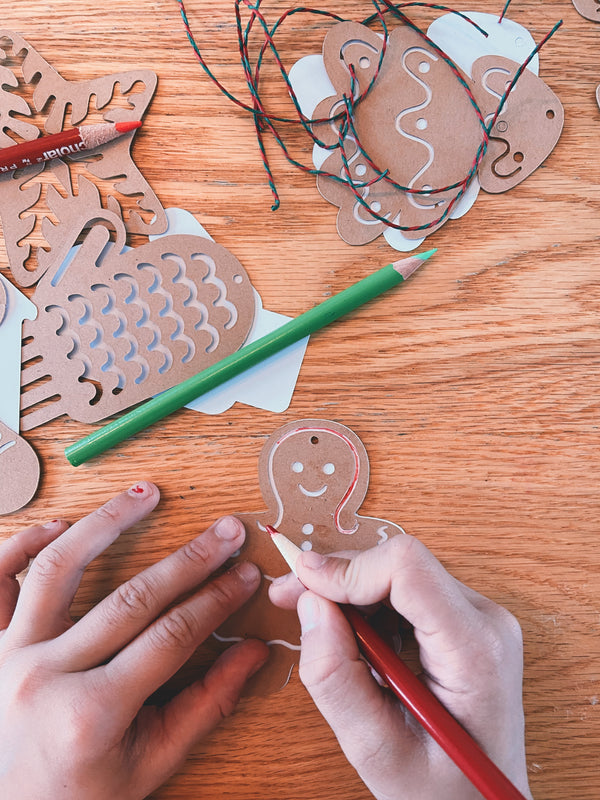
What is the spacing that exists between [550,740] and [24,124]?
866 mm

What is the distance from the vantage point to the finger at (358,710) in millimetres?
440

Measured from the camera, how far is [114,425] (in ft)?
1.92

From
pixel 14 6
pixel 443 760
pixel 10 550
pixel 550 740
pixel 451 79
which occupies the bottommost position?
pixel 550 740

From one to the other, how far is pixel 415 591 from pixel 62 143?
587 millimetres

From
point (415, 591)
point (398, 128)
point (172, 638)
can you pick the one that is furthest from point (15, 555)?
point (398, 128)

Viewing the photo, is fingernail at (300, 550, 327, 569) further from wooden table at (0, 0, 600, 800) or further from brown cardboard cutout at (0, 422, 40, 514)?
brown cardboard cutout at (0, 422, 40, 514)

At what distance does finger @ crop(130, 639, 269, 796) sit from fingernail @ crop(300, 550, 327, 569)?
0.45 feet

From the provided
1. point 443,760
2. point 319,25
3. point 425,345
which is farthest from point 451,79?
point 443,760

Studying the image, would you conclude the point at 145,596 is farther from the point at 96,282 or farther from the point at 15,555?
the point at 96,282

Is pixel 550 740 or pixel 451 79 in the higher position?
pixel 451 79

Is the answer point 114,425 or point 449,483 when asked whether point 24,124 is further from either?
point 449,483

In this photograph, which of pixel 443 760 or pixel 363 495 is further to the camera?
pixel 363 495

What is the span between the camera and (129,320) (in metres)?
0.61

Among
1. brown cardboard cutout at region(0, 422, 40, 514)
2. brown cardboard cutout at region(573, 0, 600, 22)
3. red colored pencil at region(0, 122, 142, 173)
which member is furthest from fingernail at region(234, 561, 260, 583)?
brown cardboard cutout at region(573, 0, 600, 22)
